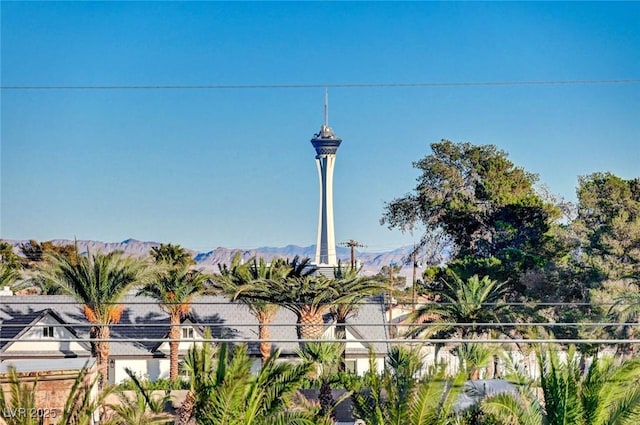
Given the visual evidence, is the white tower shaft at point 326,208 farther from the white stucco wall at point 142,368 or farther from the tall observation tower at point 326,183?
the white stucco wall at point 142,368

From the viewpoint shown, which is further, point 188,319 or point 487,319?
point 188,319

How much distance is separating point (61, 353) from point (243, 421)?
1027 inches

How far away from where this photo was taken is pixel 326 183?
465 ft

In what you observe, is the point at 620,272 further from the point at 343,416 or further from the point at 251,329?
the point at 343,416

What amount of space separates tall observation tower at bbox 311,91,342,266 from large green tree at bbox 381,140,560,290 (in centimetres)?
7492

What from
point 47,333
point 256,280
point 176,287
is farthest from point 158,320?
point 256,280

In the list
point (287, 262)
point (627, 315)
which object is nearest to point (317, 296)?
point (287, 262)

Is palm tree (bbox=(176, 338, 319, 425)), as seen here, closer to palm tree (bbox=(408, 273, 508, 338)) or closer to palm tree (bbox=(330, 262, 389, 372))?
palm tree (bbox=(408, 273, 508, 338))

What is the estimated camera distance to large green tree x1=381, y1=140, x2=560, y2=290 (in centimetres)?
5425

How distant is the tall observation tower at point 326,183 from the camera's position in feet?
461

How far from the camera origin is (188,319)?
38.9 meters

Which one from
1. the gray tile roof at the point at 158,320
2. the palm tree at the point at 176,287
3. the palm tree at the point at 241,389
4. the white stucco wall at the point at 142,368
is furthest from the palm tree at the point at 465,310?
the palm tree at the point at 241,389

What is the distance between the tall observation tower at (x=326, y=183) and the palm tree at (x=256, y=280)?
4020 inches

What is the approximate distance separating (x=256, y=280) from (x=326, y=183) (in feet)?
356
